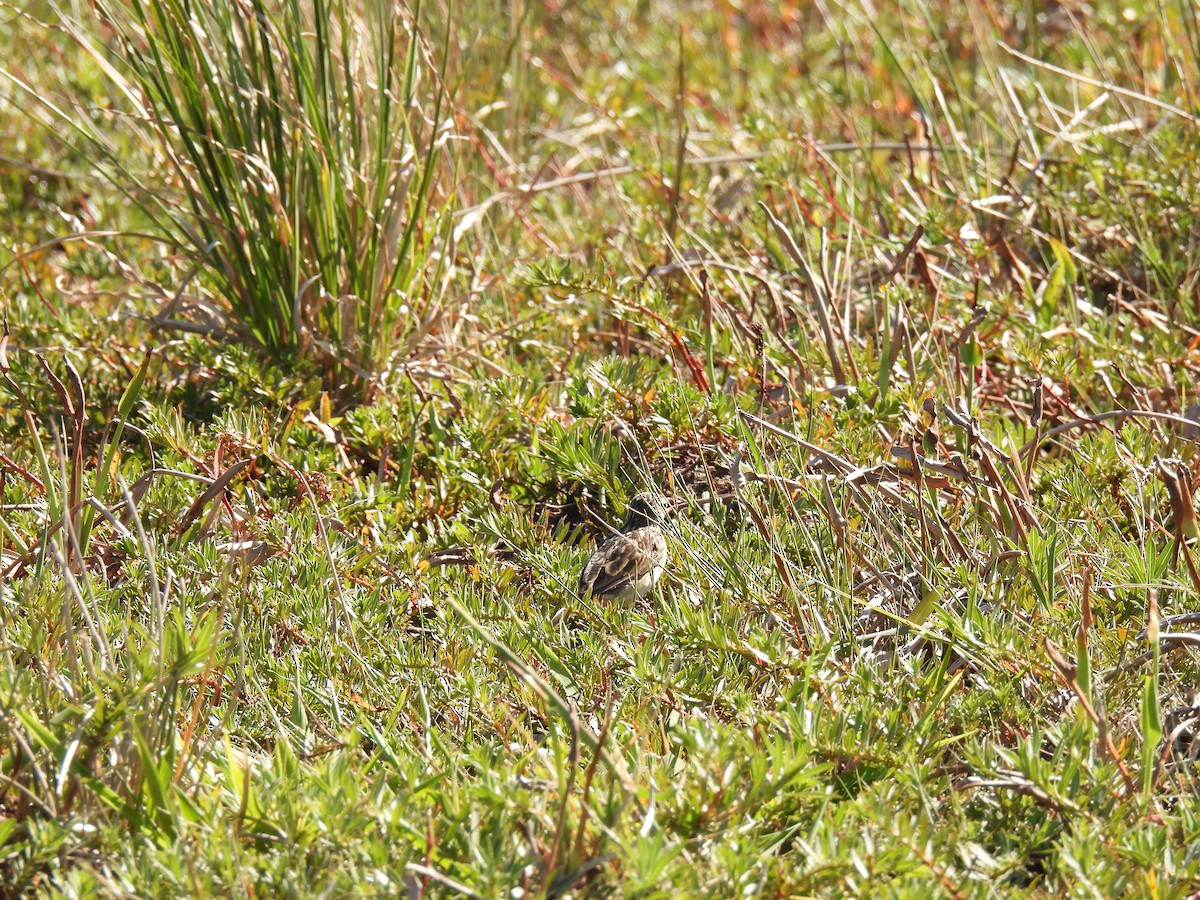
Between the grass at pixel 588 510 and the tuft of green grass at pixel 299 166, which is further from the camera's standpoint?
the tuft of green grass at pixel 299 166

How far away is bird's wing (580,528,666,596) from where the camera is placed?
2.50 meters

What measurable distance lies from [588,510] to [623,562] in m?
0.41

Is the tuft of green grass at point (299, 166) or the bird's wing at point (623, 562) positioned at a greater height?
the tuft of green grass at point (299, 166)

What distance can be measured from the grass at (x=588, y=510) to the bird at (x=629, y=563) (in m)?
0.05

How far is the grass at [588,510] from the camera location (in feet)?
6.08

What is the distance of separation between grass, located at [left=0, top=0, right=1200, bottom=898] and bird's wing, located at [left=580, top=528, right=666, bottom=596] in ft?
0.17

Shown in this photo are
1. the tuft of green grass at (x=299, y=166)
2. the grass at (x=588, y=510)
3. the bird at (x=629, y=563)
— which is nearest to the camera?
the grass at (x=588, y=510)

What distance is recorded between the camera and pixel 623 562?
2537 mm

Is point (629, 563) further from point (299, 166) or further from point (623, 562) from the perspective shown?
point (299, 166)

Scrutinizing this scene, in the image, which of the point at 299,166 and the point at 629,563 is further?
the point at 299,166

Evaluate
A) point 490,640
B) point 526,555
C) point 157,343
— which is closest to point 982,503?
point 526,555

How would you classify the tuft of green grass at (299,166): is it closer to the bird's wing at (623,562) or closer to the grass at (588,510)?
the grass at (588,510)

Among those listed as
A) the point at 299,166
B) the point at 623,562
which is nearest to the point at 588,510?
the point at 623,562

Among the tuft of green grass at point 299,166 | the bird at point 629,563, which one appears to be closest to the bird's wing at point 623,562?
the bird at point 629,563
